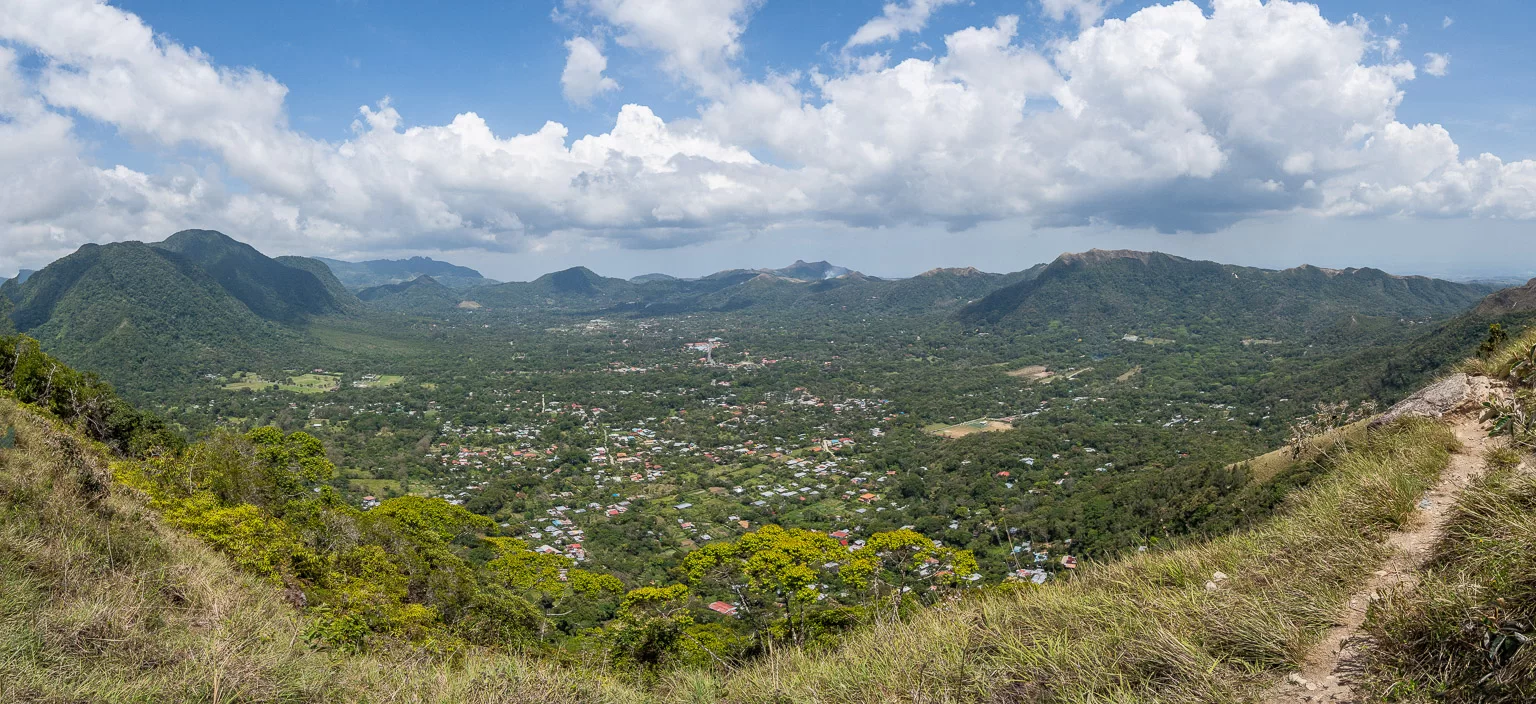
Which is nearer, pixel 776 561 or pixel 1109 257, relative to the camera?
pixel 776 561

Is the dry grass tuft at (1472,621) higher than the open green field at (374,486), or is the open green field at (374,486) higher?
the dry grass tuft at (1472,621)

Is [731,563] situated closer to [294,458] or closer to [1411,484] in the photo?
[1411,484]

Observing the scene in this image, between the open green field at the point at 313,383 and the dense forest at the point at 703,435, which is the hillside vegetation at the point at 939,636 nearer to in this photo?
the dense forest at the point at 703,435

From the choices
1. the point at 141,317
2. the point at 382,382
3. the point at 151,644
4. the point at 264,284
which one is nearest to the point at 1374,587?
the point at 151,644

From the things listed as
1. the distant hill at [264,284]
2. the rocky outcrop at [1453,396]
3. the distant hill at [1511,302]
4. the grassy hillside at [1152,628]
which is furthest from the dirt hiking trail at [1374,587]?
the distant hill at [264,284]

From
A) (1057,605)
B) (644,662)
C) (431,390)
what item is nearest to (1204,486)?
(644,662)

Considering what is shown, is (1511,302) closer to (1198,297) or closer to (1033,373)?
(1033,373)

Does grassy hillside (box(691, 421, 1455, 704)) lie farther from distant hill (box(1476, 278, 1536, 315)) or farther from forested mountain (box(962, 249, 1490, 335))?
forested mountain (box(962, 249, 1490, 335))
